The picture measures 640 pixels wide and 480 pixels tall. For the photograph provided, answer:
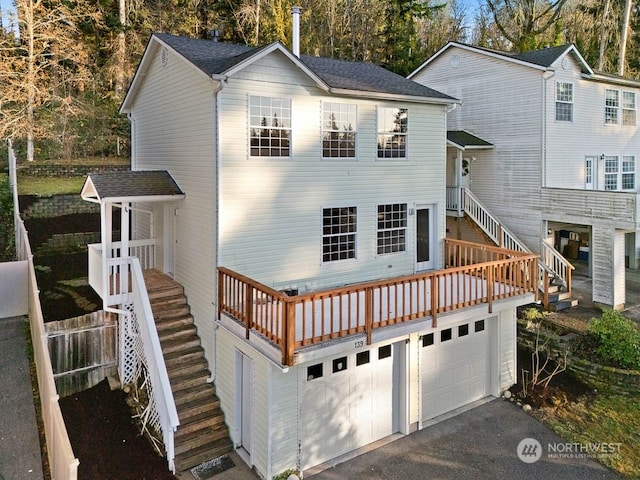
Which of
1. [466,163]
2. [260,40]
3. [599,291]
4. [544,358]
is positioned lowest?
[544,358]

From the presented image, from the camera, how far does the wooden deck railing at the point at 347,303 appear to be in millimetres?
7387

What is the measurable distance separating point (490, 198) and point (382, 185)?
8409mm

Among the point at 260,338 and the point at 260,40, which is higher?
the point at 260,40

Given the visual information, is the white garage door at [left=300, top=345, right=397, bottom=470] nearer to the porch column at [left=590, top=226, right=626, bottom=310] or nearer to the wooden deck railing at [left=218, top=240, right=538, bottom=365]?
the wooden deck railing at [left=218, top=240, right=538, bottom=365]

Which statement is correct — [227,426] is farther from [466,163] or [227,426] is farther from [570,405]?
[466,163]

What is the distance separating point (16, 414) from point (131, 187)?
204 inches

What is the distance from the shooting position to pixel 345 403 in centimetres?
874

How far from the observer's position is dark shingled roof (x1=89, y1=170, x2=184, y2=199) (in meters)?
9.49

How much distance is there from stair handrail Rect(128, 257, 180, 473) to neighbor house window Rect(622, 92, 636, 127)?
799 inches

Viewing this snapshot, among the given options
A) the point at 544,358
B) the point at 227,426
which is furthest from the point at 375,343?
the point at 544,358

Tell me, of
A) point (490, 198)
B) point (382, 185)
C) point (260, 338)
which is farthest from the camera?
point (490, 198)

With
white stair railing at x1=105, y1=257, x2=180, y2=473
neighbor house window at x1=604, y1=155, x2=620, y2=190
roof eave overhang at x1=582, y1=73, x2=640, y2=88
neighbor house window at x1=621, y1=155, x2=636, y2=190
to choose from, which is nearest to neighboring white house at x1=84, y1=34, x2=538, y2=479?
white stair railing at x1=105, y1=257, x2=180, y2=473

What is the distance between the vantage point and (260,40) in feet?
90.2

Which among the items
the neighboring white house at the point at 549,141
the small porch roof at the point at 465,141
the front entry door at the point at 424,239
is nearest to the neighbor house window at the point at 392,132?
the front entry door at the point at 424,239
